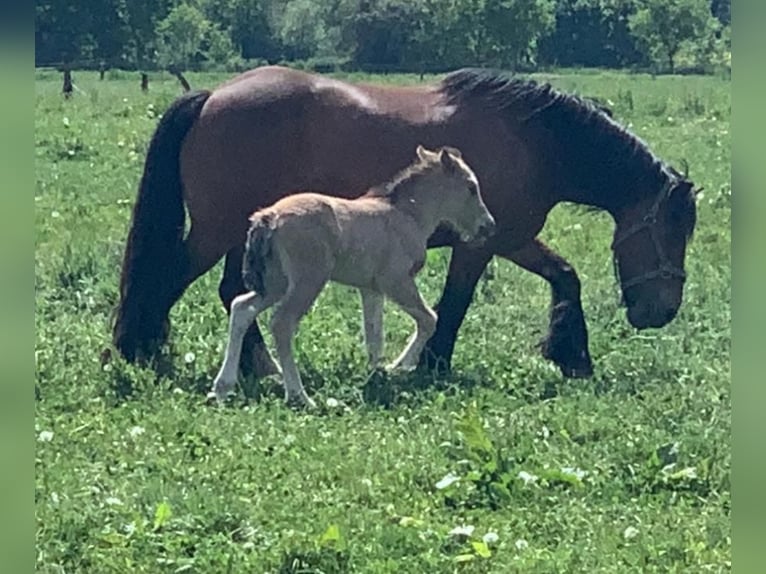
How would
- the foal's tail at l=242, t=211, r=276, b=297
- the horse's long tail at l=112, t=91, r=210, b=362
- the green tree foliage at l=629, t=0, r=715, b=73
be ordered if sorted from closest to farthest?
the green tree foliage at l=629, t=0, r=715, b=73
the foal's tail at l=242, t=211, r=276, b=297
the horse's long tail at l=112, t=91, r=210, b=362

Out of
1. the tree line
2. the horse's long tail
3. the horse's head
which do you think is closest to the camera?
the tree line

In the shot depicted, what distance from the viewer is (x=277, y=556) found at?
162 inches

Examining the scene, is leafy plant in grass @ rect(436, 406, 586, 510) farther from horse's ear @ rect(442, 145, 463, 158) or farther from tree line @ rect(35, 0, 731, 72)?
tree line @ rect(35, 0, 731, 72)

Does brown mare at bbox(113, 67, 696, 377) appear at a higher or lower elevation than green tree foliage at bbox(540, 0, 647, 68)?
lower

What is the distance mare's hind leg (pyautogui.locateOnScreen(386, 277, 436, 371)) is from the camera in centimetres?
476

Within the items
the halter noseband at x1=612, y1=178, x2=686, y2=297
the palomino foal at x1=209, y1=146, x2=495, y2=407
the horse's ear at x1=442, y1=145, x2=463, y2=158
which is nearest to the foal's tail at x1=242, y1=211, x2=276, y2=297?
the palomino foal at x1=209, y1=146, x2=495, y2=407

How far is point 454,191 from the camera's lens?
4.80 m

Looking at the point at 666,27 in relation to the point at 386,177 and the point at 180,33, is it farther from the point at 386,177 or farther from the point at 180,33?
the point at 180,33

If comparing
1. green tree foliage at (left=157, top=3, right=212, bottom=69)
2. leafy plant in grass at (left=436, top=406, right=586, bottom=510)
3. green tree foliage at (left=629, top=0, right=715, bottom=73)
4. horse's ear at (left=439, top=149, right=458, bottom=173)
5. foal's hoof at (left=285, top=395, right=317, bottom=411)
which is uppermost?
green tree foliage at (left=629, top=0, right=715, bottom=73)

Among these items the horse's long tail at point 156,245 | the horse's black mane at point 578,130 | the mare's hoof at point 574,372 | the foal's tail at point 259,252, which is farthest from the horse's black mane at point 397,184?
the mare's hoof at point 574,372

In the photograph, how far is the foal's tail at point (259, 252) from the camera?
181 inches

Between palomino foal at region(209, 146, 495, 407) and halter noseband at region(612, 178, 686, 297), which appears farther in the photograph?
halter noseband at region(612, 178, 686, 297)

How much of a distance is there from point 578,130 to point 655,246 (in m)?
0.47

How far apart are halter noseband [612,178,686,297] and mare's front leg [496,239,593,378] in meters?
0.21
